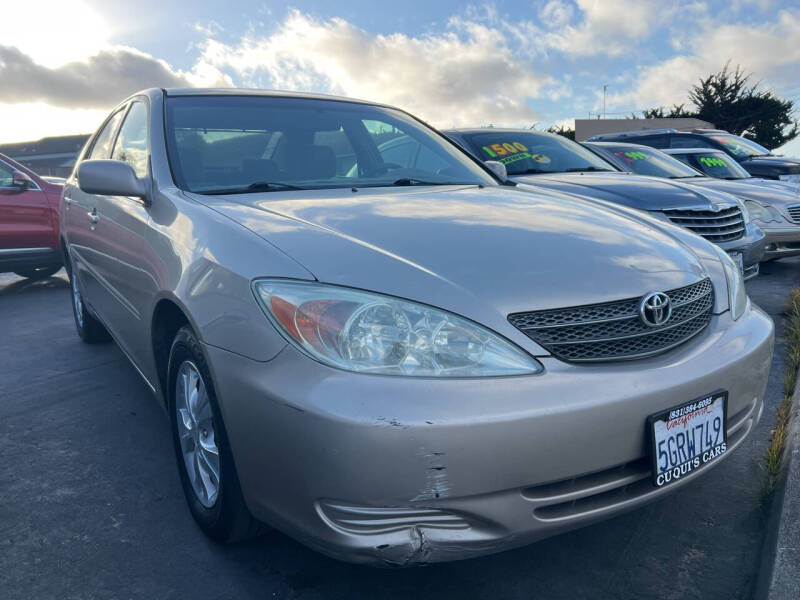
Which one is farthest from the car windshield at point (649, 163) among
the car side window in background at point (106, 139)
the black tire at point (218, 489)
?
the black tire at point (218, 489)

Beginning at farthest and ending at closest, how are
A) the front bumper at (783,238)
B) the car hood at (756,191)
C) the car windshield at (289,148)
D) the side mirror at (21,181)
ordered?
the side mirror at (21,181) < the car hood at (756,191) < the front bumper at (783,238) < the car windshield at (289,148)

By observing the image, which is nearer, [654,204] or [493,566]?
[493,566]

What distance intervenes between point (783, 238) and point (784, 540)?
5.23 m

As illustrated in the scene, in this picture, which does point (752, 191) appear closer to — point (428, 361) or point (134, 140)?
point (134, 140)

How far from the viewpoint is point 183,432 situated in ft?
7.81

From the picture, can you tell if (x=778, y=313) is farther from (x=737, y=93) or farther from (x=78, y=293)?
(x=737, y=93)

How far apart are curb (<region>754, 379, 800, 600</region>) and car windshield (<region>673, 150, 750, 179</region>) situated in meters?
6.50

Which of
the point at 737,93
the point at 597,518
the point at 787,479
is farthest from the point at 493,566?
the point at 737,93

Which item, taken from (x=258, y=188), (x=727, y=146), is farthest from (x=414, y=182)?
(x=727, y=146)

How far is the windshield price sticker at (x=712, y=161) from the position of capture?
27.8ft

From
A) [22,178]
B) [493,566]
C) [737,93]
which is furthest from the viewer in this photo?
[737,93]

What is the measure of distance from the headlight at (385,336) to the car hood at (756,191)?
553 centimetres

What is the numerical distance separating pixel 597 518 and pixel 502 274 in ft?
2.22

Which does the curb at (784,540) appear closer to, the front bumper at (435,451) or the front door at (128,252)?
the front bumper at (435,451)
